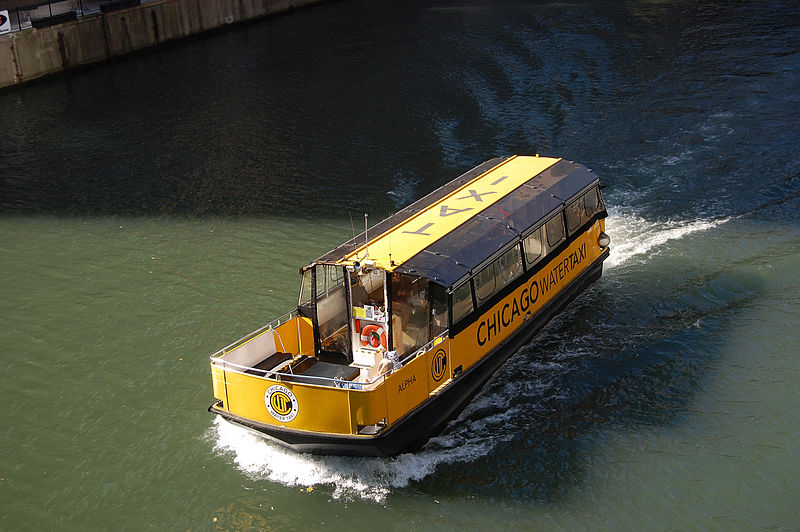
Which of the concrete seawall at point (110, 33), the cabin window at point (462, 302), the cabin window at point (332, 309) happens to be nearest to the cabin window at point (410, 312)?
the cabin window at point (462, 302)

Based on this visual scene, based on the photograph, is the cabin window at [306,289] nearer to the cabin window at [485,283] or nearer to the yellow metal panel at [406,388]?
the yellow metal panel at [406,388]

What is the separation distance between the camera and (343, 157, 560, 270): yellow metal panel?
17.0m

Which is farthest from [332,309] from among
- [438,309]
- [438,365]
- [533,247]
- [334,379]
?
[533,247]

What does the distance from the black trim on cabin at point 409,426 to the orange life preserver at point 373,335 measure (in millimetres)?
1504

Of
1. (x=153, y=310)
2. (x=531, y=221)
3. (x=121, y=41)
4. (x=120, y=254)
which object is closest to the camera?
(x=531, y=221)

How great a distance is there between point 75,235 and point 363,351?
1309 cm

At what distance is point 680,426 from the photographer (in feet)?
56.0

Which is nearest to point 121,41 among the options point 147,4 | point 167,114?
point 147,4

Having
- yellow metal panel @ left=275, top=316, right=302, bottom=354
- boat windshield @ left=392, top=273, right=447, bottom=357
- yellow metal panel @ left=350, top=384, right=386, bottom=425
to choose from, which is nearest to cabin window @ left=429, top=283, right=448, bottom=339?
boat windshield @ left=392, top=273, right=447, bottom=357

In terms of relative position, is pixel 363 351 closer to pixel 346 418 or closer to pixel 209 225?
pixel 346 418

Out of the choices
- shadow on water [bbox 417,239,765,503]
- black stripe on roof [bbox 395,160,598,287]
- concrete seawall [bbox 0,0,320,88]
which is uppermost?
concrete seawall [bbox 0,0,320,88]

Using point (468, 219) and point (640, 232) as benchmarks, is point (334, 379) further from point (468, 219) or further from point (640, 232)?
point (640, 232)

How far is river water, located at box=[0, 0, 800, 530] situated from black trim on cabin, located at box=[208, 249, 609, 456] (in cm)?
41

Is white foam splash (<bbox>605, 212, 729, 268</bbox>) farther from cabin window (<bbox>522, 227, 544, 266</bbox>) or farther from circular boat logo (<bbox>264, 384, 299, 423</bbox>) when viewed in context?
circular boat logo (<bbox>264, 384, 299, 423</bbox>)
